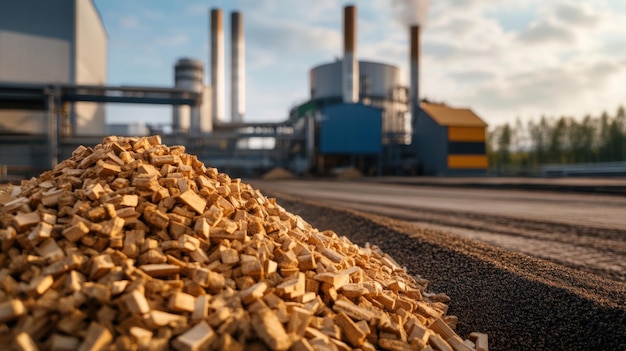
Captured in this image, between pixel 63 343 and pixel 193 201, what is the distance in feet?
3.82

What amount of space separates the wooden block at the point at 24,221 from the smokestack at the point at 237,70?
129ft

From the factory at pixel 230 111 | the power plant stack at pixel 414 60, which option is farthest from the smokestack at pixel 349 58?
the power plant stack at pixel 414 60

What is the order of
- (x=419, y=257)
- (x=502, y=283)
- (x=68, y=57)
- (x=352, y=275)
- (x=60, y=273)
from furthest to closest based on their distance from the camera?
(x=68, y=57)
(x=419, y=257)
(x=502, y=283)
(x=352, y=275)
(x=60, y=273)

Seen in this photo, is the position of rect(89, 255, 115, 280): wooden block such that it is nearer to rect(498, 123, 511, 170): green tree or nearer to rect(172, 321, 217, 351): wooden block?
rect(172, 321, 217, 351): wooden block

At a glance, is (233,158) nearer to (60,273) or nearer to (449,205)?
(449,205)

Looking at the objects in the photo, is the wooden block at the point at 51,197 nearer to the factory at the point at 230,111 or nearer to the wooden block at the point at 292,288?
the wooden block at the point at 292,288

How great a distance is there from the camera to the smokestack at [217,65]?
40.1 m

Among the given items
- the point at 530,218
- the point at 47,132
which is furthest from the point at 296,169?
the point at 530,218

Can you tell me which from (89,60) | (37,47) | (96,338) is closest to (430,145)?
(89,60)

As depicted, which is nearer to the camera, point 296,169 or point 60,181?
point 60,181

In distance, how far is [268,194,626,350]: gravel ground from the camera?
2924 mm

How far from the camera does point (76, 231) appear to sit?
2365 mm

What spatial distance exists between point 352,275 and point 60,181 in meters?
2.20

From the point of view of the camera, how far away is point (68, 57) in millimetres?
26531
